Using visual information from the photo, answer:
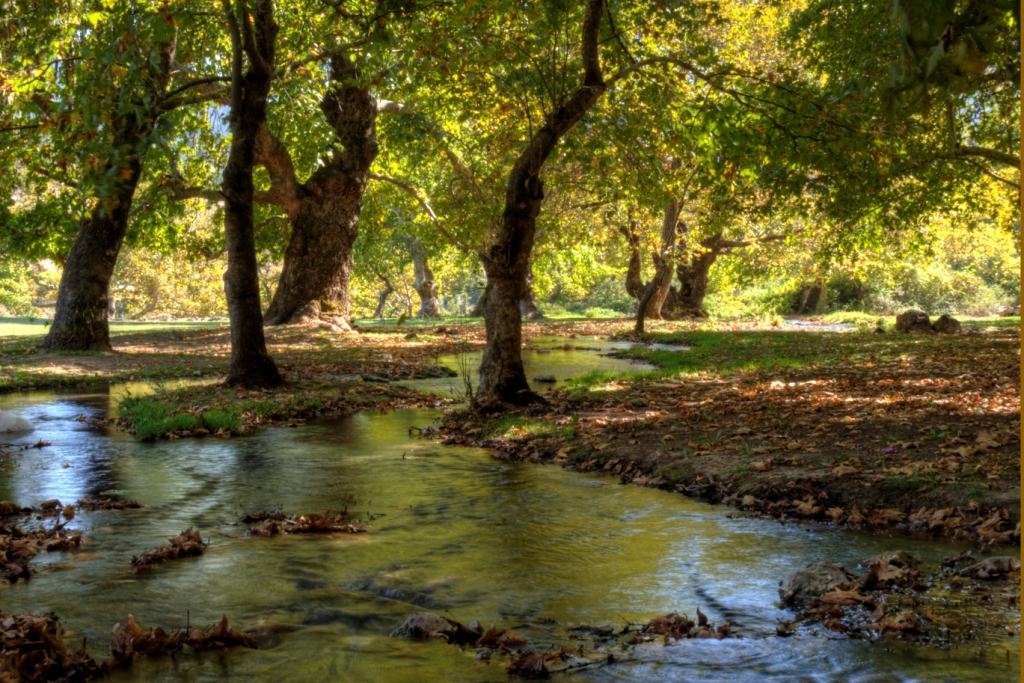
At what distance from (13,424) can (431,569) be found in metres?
8.35

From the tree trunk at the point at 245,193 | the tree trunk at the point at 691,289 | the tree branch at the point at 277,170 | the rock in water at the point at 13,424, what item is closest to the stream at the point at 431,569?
the rock in water at the point at 13,424

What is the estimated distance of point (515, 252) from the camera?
1153 centimetres

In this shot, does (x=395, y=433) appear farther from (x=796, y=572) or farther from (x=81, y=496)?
(x=796, y=572)

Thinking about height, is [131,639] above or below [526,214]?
below

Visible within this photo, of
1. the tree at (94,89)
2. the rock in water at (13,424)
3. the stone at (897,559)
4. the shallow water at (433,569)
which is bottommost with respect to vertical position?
the shallow water at (433,569)

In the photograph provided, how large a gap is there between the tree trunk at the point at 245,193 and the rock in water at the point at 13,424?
3.07 metres

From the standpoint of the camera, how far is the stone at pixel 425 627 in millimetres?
4453

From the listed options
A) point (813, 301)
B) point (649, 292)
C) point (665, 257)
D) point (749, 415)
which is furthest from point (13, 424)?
point (813, 301)

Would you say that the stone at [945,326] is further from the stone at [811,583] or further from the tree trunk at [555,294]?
the tree trunk at [555,294]

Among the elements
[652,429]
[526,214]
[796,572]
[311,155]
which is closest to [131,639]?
[796,572]

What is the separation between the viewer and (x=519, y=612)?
15.8 feet

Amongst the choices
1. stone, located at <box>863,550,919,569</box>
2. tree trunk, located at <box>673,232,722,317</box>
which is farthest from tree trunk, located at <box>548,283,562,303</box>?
stone, located at <box>863,550,919,569</box>

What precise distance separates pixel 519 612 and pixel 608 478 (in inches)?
148

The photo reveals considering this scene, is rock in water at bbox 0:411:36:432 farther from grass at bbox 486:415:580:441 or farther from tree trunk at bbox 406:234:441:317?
tree trunk at bbox 406:234:441:317
